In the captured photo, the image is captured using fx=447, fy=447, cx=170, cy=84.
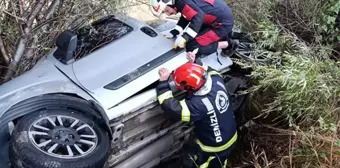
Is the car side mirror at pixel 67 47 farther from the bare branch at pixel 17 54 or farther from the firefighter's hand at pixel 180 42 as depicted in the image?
the bare branch at pixel 17 54

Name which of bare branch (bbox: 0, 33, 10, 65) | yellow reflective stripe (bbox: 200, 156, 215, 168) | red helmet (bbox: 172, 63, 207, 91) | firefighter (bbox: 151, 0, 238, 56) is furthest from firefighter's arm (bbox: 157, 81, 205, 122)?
bare branch (bbox: 0, 33, 10, 65)

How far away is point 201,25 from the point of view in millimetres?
4527

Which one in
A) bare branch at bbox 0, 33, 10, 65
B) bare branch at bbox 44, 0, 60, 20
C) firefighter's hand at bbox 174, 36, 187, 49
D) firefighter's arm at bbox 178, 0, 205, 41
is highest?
firefighter's arm at bbox 178, 0, 205, 41

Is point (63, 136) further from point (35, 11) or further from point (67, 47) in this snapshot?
point (35, 11)

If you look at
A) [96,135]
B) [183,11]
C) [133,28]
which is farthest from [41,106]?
[183,11]

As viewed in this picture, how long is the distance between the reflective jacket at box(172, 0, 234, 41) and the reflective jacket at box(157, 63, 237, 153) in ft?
1.70

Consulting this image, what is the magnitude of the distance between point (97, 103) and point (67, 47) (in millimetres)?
682

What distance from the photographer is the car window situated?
418 cm

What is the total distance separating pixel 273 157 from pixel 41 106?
228cm

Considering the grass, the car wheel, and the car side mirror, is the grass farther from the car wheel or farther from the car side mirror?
the car side mirror

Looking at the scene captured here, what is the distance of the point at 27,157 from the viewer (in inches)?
124

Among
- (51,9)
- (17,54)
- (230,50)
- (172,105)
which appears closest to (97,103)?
(172,105)

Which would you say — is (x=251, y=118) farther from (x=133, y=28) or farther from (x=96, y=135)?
(x=96, y=135)

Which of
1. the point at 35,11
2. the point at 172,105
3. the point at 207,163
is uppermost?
the point at 35,11
